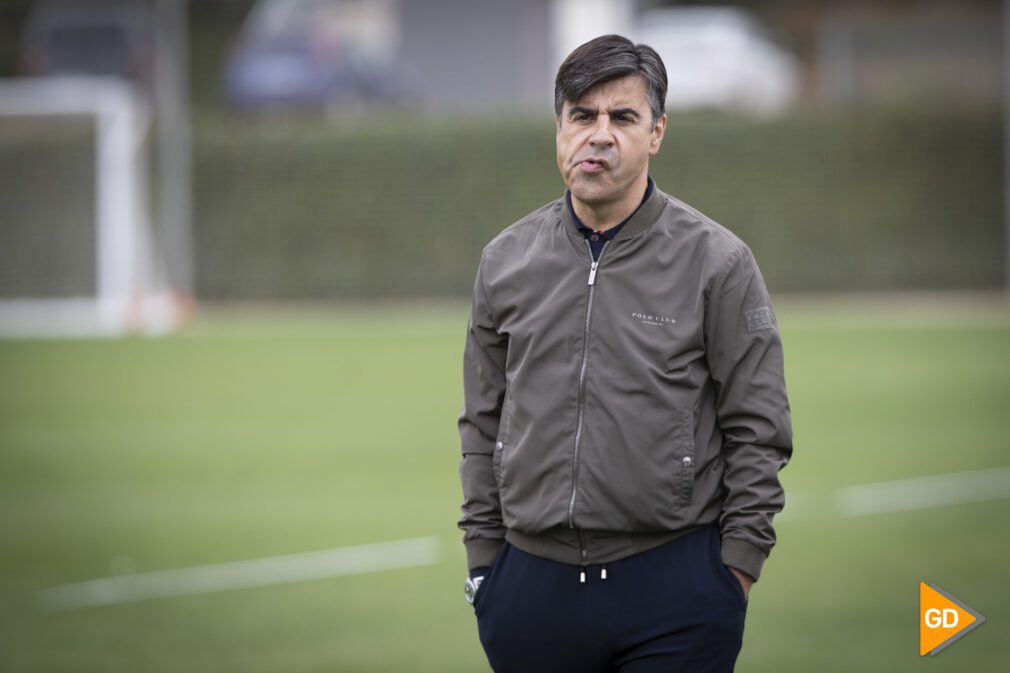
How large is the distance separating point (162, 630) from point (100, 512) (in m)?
2.78

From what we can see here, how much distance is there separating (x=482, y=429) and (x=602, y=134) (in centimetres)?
73

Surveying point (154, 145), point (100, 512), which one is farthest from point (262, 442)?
point (154, 145)

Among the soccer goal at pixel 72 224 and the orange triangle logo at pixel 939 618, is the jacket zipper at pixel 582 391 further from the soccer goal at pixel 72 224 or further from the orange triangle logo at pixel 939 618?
the soccer goal at pixel 72 224

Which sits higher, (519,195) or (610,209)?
(519,195)

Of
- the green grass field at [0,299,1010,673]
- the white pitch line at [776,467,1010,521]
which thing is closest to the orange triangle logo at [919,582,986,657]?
the green grass field at [0,299,1010,673]

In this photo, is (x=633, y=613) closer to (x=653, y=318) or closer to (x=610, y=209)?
(x=653, y=318)

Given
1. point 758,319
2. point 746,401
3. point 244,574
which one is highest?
point 758,319

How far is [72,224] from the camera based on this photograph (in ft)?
69.9

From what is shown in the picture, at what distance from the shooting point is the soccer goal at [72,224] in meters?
20.9

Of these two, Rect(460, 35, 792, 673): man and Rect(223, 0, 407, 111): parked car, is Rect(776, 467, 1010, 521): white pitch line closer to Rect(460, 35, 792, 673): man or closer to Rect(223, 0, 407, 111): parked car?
Rect(460, 35, 792, 673): man

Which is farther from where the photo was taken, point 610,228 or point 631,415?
point 610,228

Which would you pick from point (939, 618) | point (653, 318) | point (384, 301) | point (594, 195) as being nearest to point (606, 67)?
point (594, 195)

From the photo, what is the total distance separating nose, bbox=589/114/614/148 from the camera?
3.05 metres

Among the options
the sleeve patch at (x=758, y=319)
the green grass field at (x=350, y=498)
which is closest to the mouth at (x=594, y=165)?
the sleeve patch at (x=758, y=319)
